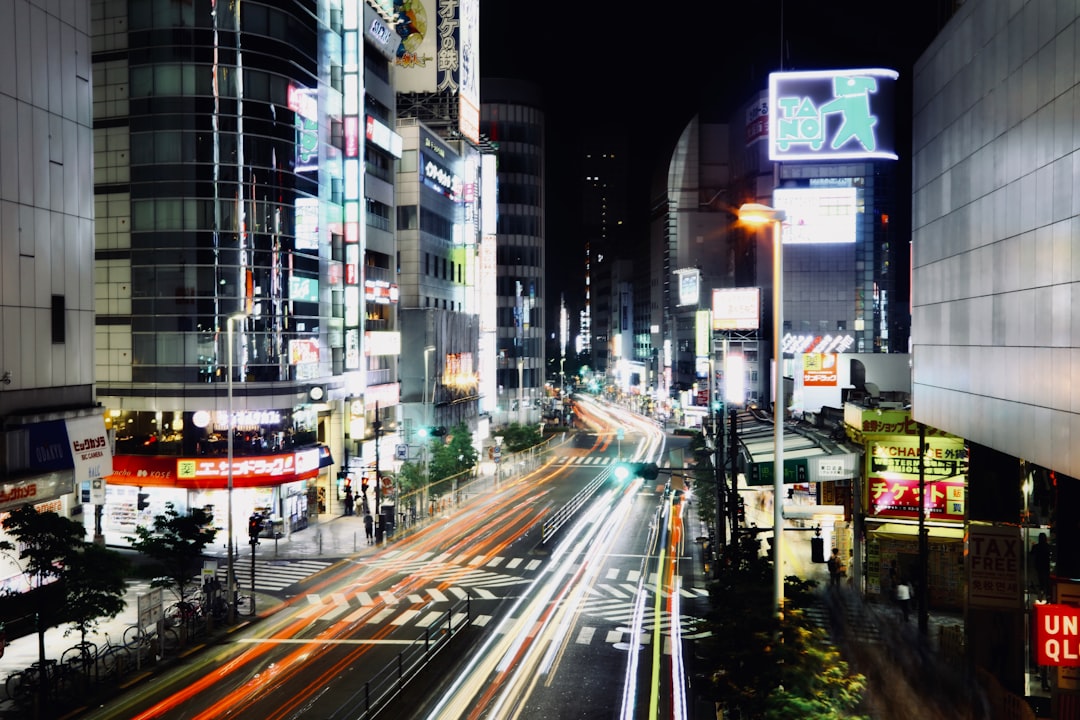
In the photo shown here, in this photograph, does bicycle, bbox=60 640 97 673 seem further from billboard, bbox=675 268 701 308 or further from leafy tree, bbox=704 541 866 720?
billboard, bbox=675 268 701 308

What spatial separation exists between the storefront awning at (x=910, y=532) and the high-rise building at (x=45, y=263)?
27.6 metres

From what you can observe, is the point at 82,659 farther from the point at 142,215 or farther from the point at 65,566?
the point at 142,215

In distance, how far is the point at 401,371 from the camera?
73.2 meters

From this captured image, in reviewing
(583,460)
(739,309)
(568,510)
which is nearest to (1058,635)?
(568,510)

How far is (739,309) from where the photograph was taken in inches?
2562

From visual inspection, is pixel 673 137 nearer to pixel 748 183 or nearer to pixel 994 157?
pixel 748 183

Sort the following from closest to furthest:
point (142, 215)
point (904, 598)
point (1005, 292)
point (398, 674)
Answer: point (1005, 292) → point (398, 674) → point (904, 598) → point (142, 215)

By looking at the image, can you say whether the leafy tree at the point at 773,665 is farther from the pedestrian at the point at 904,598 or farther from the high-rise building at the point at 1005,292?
the pedestrian at the point at 904,598

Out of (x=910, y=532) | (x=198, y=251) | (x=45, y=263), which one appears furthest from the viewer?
(x=198, y=251)

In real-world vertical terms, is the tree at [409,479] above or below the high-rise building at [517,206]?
below

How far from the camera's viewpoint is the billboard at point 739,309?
6462 cm

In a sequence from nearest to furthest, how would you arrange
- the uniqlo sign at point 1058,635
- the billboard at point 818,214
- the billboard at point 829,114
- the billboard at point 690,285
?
the uniqlo sign at point 1058,635 < the billboard at point 829,114 < the billboard at point 818,214 < the billboard at point 690,285

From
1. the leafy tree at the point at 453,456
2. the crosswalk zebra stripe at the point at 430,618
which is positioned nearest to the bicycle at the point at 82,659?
the crosswalk zebra stripe at the point at 430,618

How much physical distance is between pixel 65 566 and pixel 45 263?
9.52 meters
